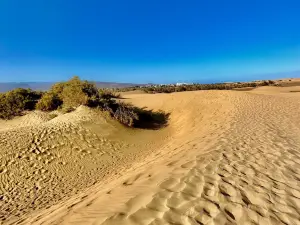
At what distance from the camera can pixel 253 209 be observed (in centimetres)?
329

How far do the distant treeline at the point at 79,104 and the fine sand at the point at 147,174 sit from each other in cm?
109

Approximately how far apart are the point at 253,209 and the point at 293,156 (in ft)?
11.6

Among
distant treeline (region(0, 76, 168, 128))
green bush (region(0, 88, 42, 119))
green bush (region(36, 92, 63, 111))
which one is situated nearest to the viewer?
distant treeline (region(0, 76, 168, 128))

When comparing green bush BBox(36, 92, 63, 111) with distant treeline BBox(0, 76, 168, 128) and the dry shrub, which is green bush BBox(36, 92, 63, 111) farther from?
the dry shrub

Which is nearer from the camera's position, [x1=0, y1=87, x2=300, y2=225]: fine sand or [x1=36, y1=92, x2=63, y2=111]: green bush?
[x1=0, y1=87, x2=300, y2=225]: fine sand

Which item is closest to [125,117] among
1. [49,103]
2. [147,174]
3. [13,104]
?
[49,103]

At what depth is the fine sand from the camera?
126 inches

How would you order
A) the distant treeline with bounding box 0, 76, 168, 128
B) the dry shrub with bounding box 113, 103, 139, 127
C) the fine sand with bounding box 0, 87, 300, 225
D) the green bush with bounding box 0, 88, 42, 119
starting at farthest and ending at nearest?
the green bush with bounding box 0, 88, 42, 119 → the distant treeline with bounding box 0, 76, 168, 128 → the dry shrub with bounding box 113, 103, 139, 127 → the fine sand with bounding box 0, 87, 300, 225

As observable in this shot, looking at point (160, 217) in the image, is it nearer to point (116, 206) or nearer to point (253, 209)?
point (116, 206)

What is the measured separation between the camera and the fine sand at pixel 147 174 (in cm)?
320

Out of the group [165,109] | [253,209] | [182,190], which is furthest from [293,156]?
[165,109]

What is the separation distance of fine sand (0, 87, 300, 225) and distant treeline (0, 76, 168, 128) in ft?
3.58

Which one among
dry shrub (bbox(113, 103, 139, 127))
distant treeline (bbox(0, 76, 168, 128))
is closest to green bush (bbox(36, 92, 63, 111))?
distant treeline (bbox(0, 76, 168, 128))

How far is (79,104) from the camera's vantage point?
14.8 meters
